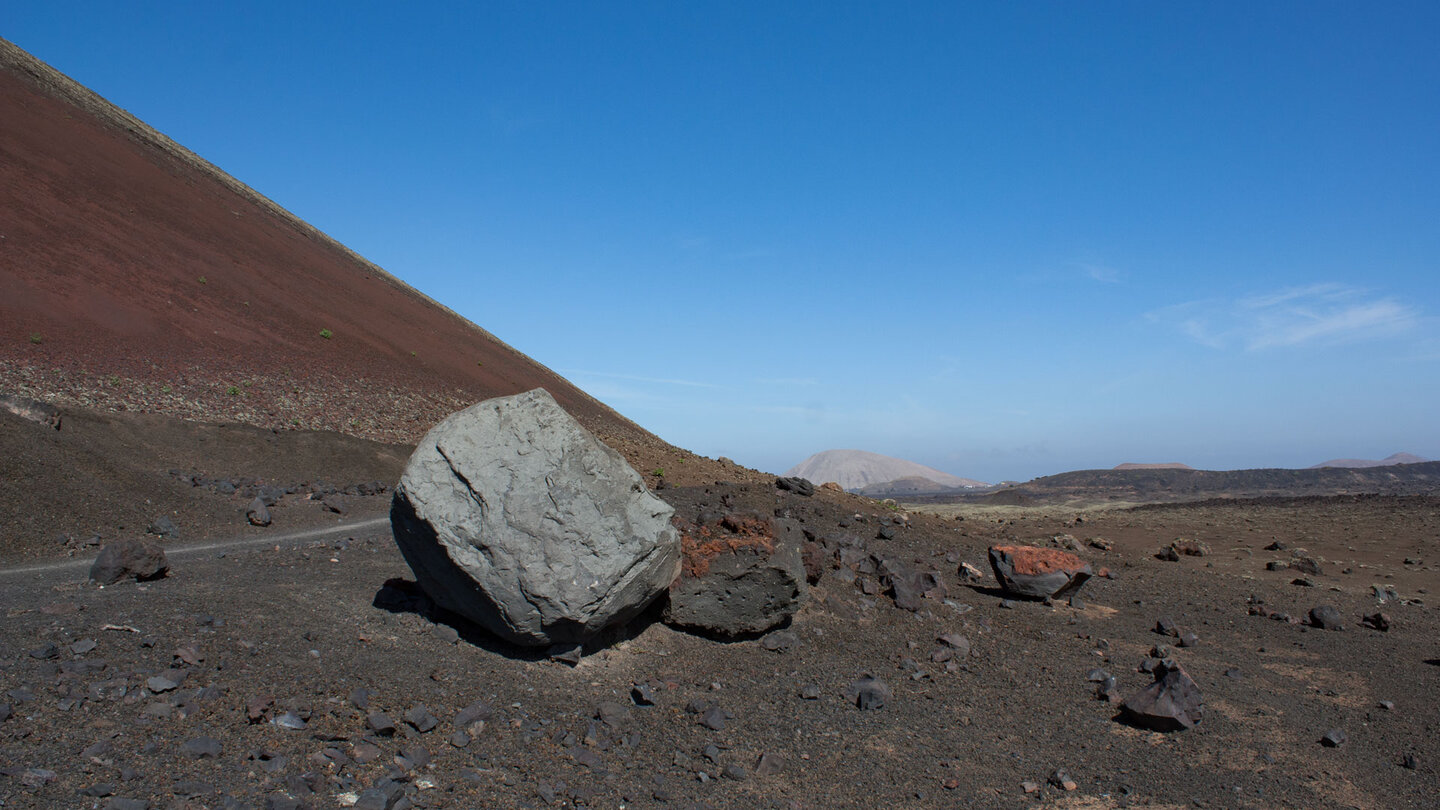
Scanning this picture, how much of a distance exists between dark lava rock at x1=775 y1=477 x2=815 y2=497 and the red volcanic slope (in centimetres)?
1430

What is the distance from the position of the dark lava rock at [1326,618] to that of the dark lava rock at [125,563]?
1413 cm

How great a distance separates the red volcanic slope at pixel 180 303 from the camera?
2134cm

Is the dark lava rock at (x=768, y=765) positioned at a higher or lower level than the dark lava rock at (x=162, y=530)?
lower

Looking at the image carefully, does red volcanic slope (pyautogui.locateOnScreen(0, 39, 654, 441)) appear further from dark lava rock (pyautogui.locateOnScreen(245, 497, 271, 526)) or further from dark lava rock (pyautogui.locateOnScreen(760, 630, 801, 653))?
dark lava rock (pyautogui.locateOnScreen(760, 630, 801, 653))

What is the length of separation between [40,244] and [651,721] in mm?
29157

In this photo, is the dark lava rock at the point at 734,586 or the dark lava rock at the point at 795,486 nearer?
the dark lava rock at the point at 734,586

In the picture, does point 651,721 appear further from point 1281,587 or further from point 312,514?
point 1281,587

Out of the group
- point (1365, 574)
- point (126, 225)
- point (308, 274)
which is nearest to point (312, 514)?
point (1365, 574)

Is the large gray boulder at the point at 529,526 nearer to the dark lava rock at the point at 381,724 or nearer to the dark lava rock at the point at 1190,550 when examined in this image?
the dark lava rock at the point at 381,724

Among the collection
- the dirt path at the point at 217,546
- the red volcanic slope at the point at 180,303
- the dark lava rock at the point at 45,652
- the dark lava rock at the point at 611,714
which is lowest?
the dark lava rock at the point at 611,714

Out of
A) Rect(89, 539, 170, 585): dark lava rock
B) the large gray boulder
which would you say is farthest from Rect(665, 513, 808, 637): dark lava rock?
Rect(89, 539, 170, 585): dark lava rock

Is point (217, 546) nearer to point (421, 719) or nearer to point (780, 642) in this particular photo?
point (421, 719)

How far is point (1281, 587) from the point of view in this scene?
1348 centimetres

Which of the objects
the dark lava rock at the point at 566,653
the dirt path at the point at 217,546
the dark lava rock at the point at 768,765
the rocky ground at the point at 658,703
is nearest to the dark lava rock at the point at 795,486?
the rocky ground at the point at 658,703
